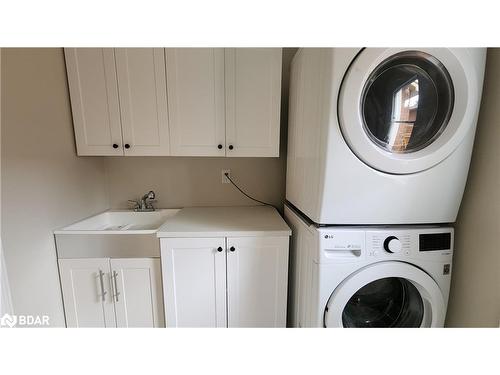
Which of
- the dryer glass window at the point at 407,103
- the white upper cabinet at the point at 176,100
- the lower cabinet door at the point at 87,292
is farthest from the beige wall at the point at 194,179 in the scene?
the dryer glass window at the point at 407,103

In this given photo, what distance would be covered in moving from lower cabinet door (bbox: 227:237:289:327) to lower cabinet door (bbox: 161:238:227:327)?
0.05 metres

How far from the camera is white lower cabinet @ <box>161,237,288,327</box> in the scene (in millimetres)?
1126

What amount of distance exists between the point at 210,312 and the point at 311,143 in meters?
1.11

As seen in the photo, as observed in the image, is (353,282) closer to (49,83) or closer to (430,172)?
(430,172)

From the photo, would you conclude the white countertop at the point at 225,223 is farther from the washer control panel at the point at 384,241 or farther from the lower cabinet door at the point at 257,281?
the washer control panel at the point at 384,241

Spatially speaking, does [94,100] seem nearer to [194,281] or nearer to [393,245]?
[194,281]

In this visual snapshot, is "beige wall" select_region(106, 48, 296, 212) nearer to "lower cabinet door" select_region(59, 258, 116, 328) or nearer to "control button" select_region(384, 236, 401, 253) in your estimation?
"lower cabinet door" select_region(59, 258, 116, 328)

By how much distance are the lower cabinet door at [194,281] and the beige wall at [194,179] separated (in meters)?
0.61

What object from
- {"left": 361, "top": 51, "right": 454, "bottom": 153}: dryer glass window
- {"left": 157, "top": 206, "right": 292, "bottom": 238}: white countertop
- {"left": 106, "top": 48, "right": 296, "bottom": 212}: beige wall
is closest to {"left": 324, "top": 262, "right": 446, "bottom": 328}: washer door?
{"left": 157, "top": 206, "right": 292, "bottom": 238}: white countertop

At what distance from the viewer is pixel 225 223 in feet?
4.11

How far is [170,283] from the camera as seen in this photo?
1.15 m

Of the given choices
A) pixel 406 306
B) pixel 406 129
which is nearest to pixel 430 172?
pixel 406 129

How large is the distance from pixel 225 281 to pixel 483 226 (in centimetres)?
127
